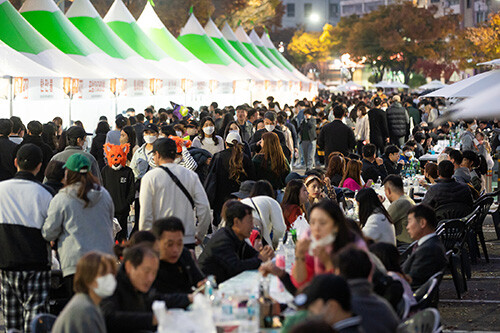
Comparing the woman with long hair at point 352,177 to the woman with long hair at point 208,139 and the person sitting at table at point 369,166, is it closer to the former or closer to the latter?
the person sitting at table at point 369,166

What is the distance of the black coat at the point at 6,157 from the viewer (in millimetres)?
11318

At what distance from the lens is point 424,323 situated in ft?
19.1

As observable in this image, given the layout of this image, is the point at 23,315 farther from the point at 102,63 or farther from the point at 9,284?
the point at 102,63

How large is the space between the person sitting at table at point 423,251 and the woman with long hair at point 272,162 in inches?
177

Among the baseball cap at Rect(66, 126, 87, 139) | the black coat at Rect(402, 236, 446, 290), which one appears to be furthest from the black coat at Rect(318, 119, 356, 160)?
the black coat at Rect(402, 236, 446, 290)

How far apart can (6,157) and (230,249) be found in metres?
4.82

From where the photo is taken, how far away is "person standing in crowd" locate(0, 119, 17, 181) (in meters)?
11.3

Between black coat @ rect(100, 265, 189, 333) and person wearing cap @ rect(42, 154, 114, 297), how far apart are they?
1.54 metres

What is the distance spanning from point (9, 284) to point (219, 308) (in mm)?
2615

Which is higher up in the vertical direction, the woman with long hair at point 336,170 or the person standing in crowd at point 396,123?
the person standing in crowd at point 396,123

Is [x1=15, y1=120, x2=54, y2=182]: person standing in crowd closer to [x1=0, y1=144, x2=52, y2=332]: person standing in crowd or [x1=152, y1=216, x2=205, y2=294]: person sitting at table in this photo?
[x1=0, y1=144, x2=52, y2=332]: person standing in crowd

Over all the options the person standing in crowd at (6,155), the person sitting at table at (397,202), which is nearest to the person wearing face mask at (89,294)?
the person sitting at table at (397,202)

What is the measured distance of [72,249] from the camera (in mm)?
7395

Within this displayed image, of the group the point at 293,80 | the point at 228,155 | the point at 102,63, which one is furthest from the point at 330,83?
the point at 228,155
